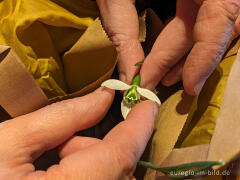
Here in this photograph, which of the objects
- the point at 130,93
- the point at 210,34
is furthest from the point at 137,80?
the point at 210,34

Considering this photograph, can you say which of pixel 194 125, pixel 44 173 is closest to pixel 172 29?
pixel 194 125

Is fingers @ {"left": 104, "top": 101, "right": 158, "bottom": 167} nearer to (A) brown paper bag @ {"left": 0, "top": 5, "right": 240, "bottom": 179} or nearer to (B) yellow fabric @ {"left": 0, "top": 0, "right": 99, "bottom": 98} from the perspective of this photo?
(A) brown paper bag @ {"left": 0, "top": 5, "right": 240, "bottom": 179}

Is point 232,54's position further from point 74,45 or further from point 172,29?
point 74,45

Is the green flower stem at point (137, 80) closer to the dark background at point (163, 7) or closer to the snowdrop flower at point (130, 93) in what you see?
the snowdrop flower at point (130, 93)

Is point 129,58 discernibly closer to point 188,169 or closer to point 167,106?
point 167,106

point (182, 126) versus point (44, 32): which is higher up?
point (44, 32)

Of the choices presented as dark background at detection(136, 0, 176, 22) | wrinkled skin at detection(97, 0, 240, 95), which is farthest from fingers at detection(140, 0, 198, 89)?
dark background at detection(136, 0, 176, 22)
